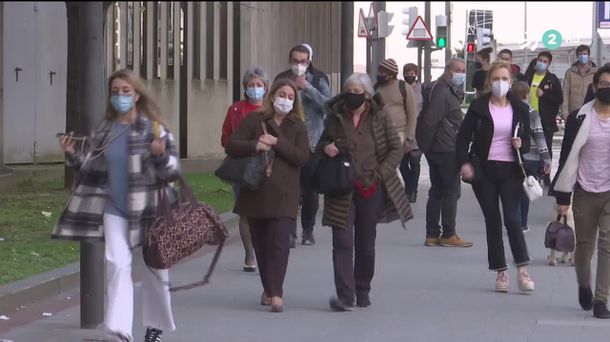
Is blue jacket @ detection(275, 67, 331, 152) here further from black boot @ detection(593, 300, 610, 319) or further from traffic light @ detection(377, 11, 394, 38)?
traffic light @ detection(377, 11, 394, 38)

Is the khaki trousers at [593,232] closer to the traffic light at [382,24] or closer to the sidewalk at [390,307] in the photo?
the sidewalk at [390,307]

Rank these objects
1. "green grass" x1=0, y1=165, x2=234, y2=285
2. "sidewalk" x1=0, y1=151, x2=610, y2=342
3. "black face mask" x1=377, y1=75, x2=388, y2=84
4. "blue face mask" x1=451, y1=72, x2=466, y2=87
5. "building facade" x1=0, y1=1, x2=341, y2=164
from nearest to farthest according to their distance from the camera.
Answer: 1. "sidewalk" x1=0, y1=151, x2=610, y2=342
2. "green grass" x1=0, y1=165, x2=234, y2=285
3. "black face mask" x1=377, y1=75, x2=388, y2=84
4. "blue face mask" x1=451, y1=72, x2=466, y2=87
5. "building facade" x1=0, y1=1, x2=341, y2=164

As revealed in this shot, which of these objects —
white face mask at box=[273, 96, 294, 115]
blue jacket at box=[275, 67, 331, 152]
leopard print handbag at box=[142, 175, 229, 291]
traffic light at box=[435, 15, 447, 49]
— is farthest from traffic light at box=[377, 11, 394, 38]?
leopard print handbag at box=[142, 175, 229, 291]

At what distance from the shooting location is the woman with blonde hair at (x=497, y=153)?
9.66 meters

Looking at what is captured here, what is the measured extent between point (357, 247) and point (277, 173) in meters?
0.80

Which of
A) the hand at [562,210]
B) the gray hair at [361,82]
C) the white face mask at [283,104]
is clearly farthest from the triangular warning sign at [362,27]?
the hand at [562,210]

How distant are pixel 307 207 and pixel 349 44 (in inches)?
208

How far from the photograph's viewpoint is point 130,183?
725 centimetres

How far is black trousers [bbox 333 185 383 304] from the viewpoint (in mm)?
9102

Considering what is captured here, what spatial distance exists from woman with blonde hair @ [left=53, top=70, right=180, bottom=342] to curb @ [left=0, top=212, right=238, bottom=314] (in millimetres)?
1786

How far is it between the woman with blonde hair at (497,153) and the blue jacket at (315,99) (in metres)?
1.72

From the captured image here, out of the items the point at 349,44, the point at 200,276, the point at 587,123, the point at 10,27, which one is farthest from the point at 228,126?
the point at 10,27

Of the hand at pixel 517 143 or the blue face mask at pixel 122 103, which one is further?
the hand at pixel 517 143

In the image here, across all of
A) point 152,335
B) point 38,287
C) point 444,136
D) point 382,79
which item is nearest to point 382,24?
point 444,136
